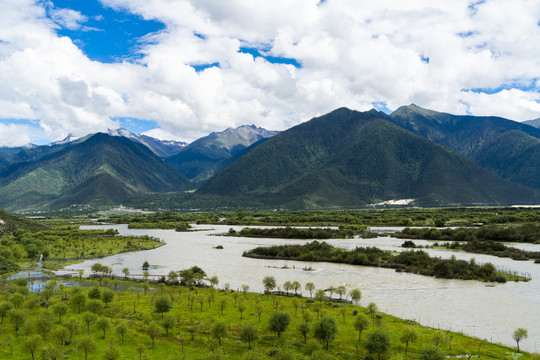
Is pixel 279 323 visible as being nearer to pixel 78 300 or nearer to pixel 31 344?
pixel 31 344

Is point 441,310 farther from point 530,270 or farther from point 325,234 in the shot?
point 325,234

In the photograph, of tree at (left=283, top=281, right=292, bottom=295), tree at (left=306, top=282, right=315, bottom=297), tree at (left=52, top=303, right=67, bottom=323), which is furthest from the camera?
tree at (left=283, top=281, right=292, bottom=295)

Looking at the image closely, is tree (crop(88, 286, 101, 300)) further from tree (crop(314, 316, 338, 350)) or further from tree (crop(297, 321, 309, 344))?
tree (crop(314, 316, 338, 350))

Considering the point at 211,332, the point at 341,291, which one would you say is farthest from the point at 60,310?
the point at 341,291

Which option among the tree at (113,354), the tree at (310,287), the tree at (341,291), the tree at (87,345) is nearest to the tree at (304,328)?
the tree at (341,291)

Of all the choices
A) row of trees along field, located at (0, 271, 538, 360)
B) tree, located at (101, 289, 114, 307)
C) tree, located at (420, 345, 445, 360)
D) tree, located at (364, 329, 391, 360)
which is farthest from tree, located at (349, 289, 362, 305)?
tree, located at (101, 289, 114, 307)

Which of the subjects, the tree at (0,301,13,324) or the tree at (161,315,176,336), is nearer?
the tree at (161,315,176,336)
